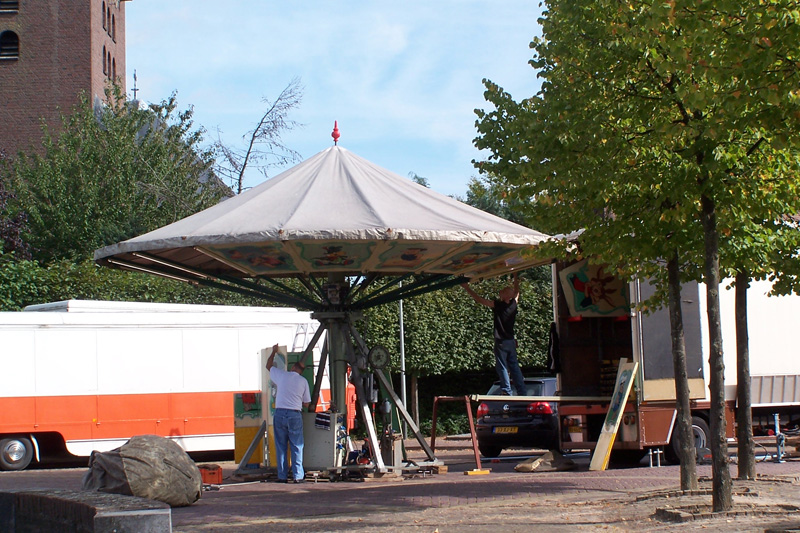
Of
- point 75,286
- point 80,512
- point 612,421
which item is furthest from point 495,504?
point 75,286

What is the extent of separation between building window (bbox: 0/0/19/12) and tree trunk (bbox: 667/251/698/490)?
41.1 m

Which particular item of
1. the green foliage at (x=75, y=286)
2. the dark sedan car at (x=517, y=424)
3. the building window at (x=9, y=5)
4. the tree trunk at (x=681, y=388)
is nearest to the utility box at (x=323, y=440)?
the dark sedan car at (x=517, y=424)

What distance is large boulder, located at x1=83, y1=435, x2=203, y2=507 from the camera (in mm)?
10992

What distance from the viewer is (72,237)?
107 ft

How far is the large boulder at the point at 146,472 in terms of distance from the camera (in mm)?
10992

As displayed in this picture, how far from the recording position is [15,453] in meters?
19.0

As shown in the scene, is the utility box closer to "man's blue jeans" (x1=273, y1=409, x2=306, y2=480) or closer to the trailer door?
"man's blue jeans" (x1=273, y1=409, x2=306, y2=480)

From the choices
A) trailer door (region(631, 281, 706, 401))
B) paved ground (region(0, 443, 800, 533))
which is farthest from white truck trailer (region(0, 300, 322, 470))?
trailer door (region(631, 281, 706, 401))

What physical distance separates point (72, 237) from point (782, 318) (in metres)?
23.3

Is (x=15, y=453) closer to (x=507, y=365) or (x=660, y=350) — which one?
(x=507, y=365)

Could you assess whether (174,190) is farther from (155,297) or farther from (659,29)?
(659,29)

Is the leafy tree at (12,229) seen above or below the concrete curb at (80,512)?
above

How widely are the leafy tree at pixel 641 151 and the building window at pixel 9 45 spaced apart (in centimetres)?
3886

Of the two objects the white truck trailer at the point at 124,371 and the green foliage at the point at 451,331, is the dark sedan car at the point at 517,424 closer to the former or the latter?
the white truck trailer at the point at 124,371
